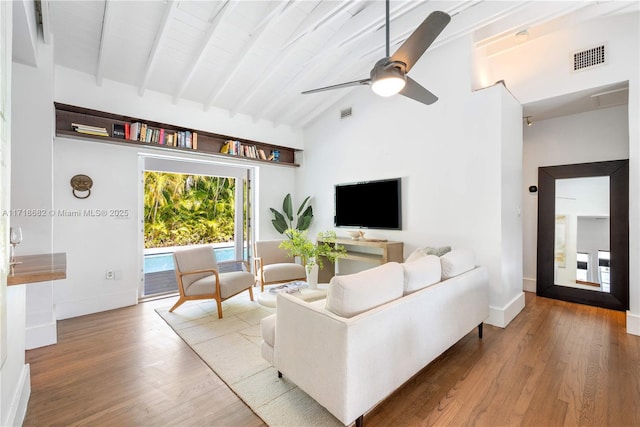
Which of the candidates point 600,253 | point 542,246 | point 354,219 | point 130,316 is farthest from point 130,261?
point 600,253

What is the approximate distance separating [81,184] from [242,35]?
9.01 ft

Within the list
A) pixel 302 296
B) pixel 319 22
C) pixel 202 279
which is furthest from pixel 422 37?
pixel 202 279

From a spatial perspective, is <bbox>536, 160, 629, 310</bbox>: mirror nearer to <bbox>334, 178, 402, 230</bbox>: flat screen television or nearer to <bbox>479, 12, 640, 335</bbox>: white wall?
<bbox>479, 12, 640, 335</bbox>: white wall

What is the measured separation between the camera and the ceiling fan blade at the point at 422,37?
181 cm

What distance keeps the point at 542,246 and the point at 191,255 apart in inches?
199

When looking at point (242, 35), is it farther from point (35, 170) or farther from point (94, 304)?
point (94, 304)

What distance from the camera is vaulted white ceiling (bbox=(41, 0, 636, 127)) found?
2850 millimetres

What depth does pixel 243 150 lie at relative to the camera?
499 centimetres

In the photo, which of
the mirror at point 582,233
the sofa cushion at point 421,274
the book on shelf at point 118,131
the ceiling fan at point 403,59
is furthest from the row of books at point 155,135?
the mirror at point 582,233

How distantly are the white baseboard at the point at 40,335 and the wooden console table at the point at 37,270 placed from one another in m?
0.97

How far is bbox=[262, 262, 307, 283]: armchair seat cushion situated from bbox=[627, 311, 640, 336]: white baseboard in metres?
3.81

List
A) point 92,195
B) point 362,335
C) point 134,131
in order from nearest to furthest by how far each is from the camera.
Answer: point 362,335 → point 92,195 → point 134,131

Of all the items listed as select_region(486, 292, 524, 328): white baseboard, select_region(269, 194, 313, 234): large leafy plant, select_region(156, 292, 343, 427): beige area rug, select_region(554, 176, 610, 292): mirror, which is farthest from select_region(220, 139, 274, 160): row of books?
select_region(554, 176, 610, 292): mirror

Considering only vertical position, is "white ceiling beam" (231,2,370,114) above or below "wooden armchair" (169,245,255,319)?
above
